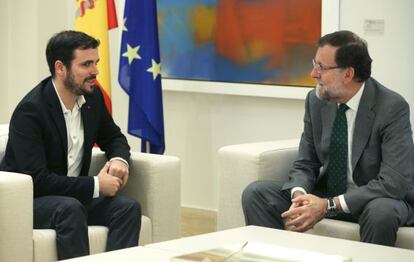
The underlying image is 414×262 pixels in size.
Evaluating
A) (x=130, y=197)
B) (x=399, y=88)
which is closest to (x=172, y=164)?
(x=130, y=197)

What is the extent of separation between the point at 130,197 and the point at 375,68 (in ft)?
5.80

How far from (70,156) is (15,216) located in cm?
56

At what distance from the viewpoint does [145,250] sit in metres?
2.82

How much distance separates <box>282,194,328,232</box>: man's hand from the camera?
3607 mm

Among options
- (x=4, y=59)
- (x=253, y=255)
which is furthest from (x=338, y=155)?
(x=4, y=59)

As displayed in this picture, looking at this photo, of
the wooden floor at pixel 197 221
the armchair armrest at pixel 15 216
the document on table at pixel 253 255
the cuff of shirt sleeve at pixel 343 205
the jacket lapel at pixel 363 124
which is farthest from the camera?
the wooden floor at pixel 197 221

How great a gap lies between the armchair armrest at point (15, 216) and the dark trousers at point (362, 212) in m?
0.98

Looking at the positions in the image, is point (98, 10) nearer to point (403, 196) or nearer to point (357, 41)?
Answer: point (357, 41)

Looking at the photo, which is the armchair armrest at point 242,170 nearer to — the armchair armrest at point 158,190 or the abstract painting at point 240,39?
the armchair armrest at point 158,190

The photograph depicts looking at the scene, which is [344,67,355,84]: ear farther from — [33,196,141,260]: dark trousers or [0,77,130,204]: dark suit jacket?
[0,77,130,204]: dark suit jacket

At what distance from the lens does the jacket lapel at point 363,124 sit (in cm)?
375

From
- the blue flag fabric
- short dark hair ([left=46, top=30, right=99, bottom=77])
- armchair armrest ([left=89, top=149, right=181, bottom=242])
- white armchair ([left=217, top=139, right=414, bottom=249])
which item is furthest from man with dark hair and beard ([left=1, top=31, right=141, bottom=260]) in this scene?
the blue flag fabric

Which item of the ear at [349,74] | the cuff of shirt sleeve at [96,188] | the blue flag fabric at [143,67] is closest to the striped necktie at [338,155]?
the ear at [349,74]

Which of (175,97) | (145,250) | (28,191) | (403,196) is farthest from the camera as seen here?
(175,97)
